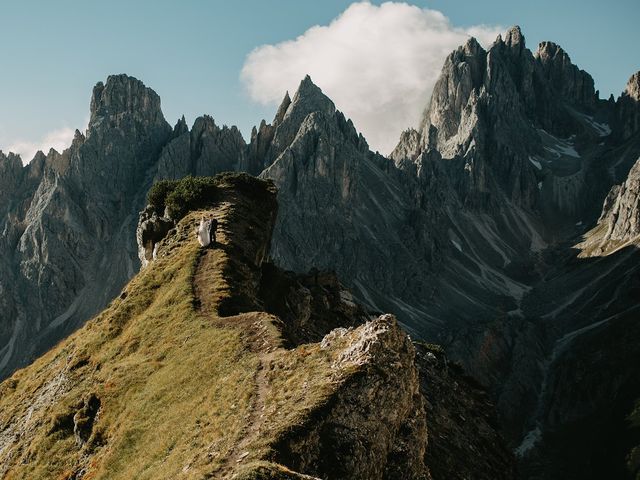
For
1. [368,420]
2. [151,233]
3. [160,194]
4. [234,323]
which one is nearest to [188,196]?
[151,233]

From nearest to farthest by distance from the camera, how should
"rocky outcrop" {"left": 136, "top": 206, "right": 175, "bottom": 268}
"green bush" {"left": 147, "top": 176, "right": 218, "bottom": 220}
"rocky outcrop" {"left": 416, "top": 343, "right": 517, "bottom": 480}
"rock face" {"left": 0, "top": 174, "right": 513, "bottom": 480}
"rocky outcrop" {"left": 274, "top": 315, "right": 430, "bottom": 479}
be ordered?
"rocky outcrop" {"left": 274, "top": 315, "right": 430, "bottom": 479} < "rock face" {"left": 0, "top": 174, "right": 513, "bottom": 480} < "rocky outcrop" {"left": 416, "top": 343, "right": 517, "bottom": 480} < "rocky outcrop" {"left": 136, "top": 206, "right": 175, "bottom": 268} < "green bush" {"left": 147, "top": 176, "right": 218, "bottom": 220}

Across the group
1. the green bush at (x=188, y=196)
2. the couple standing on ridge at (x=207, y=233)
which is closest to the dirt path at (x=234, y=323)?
the couple standing on ridge at (x=207, y=233)

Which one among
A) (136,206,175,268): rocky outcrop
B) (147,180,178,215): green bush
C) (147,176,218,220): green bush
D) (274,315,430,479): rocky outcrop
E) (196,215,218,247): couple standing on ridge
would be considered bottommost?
(274,315,430,479): rocky outcrop

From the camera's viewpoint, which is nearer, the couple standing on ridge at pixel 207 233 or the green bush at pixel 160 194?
the couple standing on ridge at pixel 207 233

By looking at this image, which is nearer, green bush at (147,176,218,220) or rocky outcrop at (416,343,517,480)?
rocky outcrop at (416,343,517,480)

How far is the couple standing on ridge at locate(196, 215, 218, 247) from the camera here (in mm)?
49875

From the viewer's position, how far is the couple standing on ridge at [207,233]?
49.9 m

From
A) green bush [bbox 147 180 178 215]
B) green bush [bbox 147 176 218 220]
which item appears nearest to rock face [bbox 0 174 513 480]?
green bush [bbox 147 176 218 220]

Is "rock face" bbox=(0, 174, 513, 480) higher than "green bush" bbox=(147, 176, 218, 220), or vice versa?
"green bush" bbox=(147, 176, 218, 220)

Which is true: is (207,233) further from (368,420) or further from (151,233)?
(368,420)

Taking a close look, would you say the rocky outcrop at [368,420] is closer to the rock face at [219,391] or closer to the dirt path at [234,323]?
the rock face at [219,391]

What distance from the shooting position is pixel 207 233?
50.1m

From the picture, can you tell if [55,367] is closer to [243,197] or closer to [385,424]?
[243,197]

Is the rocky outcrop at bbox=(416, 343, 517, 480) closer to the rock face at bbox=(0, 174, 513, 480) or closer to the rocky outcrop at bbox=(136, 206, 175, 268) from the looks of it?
the rock face at bbox=(0, 174, 513, 480)
